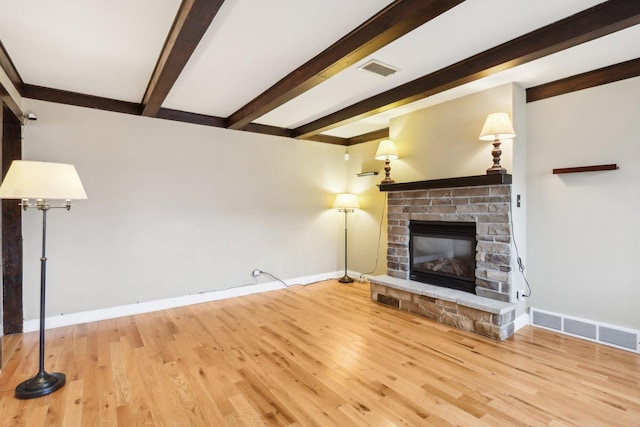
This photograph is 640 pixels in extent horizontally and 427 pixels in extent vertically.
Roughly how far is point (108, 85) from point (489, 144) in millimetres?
3952

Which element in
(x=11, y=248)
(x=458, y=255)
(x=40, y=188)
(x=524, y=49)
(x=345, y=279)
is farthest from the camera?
(x=345, y=279)

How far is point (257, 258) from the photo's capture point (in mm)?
4602

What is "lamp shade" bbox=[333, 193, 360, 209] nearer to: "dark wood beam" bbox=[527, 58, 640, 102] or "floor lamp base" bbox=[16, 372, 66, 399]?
"dark wood beam" bbox=[527, 58, 640, 102]

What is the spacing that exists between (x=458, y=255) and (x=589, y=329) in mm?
1285

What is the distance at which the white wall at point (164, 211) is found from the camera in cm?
328

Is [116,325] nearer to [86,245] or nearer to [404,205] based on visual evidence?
[86,245]

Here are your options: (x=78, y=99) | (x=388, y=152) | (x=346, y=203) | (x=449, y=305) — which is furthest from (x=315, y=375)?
(x=78, y=99)

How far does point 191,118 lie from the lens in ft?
13.2

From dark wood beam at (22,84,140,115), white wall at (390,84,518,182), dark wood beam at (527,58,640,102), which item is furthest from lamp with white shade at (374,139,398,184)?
dark wood beam at (22,84,140,115)

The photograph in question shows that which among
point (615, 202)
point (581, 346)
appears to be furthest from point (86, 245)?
point (615, 202)

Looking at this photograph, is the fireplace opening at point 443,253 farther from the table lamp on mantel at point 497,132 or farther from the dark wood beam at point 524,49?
the dark wood beam at point 524,49

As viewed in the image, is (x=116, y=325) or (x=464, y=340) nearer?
(x=464, y=340)

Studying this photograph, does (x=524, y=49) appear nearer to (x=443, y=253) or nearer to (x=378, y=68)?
(x=378, y=68)

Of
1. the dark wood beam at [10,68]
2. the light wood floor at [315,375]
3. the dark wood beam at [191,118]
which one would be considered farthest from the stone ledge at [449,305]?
the dark wood beam at [10,68]
